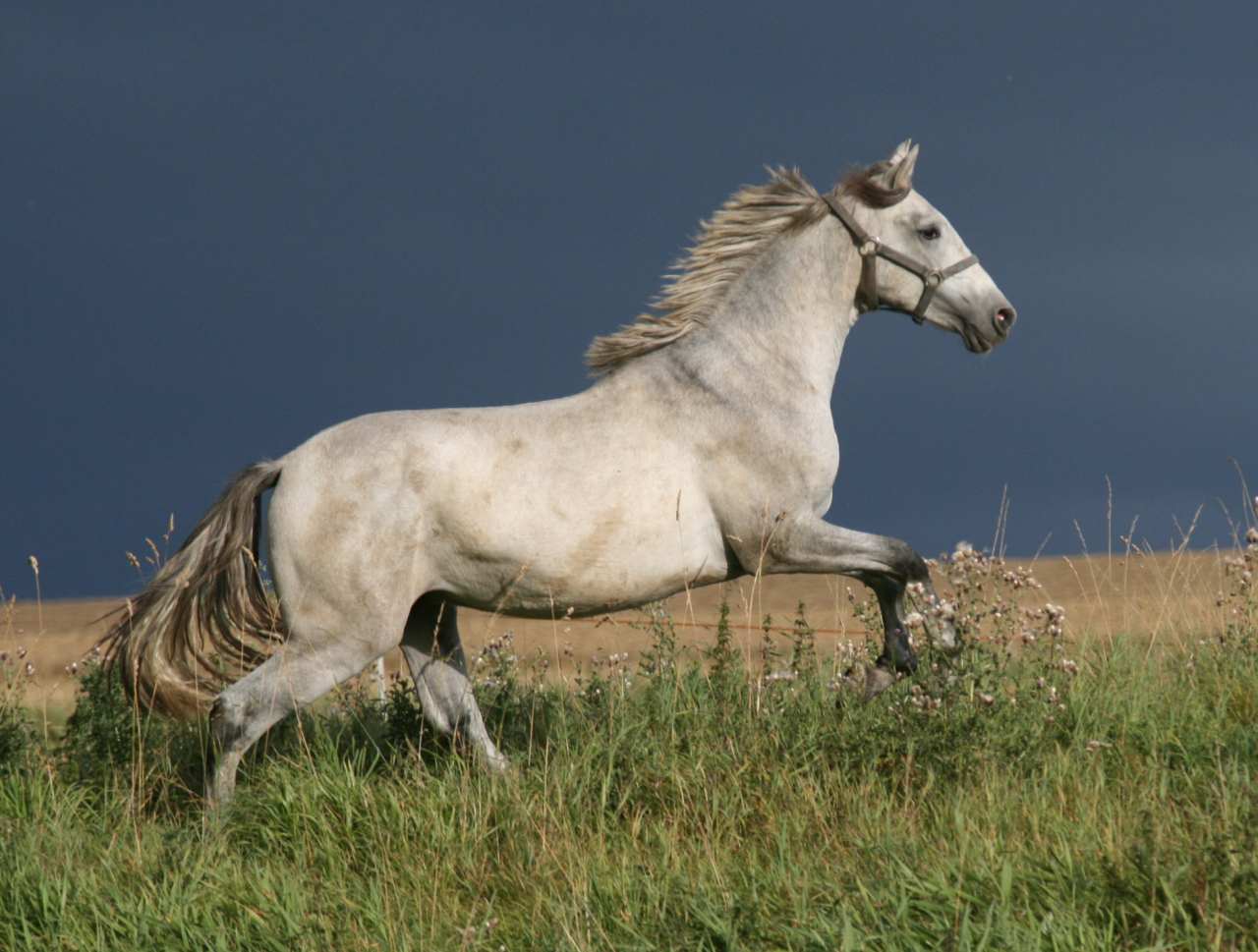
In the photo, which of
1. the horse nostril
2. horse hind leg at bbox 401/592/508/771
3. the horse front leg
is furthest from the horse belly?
the horse nostril

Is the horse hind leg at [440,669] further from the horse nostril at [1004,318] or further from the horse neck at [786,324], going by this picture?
the horse nostril at [1004,318]

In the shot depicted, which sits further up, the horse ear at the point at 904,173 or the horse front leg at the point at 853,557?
the horse ear at the point at 904,173

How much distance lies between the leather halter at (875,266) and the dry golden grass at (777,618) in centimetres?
178

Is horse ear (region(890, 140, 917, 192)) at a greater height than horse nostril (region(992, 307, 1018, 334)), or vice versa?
horse ear (region(890, 140, 917, 192))

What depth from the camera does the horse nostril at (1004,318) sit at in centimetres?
725

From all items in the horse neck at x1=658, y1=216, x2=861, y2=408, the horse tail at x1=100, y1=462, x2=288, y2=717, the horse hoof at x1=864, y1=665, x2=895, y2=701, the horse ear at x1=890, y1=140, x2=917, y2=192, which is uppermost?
the horse ear at x1=890, y1=140, x2=917, y2=192

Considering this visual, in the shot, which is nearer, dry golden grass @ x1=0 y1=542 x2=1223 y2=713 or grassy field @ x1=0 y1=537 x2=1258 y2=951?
grassy field @ x1=0 y1=537 x2=1258 y2=951

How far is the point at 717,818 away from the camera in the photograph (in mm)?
5410

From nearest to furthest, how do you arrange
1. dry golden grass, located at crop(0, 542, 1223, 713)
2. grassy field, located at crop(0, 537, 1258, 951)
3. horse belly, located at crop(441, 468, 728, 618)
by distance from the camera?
1. grassy field, located at crop(0, 537, 1258, 951)
2. horse belly, located at crop(441, 468, 728, 618)
3. dry golden grass, located at crop(0, 542, 1223, 713)

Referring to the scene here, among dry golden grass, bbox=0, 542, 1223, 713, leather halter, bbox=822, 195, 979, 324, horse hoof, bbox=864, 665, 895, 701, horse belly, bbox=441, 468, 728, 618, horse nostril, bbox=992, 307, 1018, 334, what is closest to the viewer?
horse belly, bbox=441, 468, 728, 618

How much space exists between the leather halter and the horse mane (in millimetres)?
116

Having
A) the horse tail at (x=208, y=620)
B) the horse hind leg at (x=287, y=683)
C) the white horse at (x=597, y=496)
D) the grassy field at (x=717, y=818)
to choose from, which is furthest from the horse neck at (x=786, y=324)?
the horse tail at (x=208, y=620)

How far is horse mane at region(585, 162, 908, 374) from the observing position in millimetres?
7035

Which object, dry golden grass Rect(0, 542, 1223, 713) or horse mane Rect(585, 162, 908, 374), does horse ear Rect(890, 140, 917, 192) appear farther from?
dry golden grass Rect(0, 542, 1223, 713)
